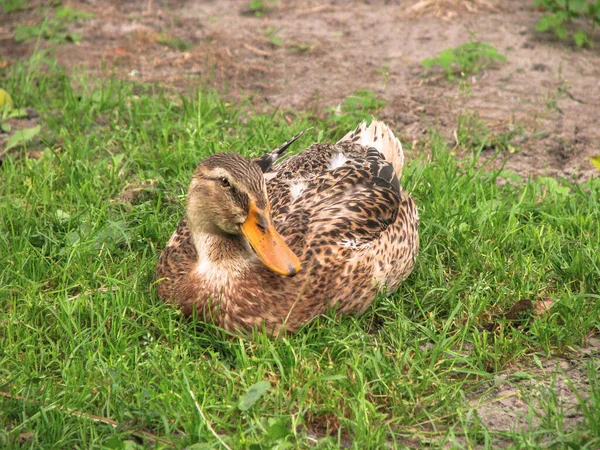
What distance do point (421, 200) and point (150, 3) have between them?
3.97m

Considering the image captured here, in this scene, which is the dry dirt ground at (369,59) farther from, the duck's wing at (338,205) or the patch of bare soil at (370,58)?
the duck's wing at (338,205)

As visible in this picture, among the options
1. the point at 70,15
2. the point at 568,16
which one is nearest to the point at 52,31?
the point at 70,15

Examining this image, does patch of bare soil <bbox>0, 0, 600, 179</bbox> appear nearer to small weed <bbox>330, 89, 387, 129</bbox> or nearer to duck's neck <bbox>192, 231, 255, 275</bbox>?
small weed <bbox>330, 89, 387, 129</bbox>

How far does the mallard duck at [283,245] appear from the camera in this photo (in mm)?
3975

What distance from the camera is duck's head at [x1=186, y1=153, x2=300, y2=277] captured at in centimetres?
392

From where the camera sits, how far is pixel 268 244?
3.96 m

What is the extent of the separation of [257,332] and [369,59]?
3.75m

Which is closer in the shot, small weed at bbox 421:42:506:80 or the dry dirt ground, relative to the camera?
the dry dirt ground

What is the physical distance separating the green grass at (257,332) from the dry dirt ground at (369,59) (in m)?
0.55

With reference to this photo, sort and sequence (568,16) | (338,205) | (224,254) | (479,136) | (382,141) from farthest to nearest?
(568,16)
(479,136)
(382,141)
(338,205)
(224,254)

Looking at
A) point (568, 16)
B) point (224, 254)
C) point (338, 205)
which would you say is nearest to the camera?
point (224, 254)

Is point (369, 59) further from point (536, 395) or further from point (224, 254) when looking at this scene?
point (536, 395)

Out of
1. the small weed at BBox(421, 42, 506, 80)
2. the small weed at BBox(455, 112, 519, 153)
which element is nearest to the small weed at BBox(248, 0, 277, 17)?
the small weed at BBox(421, 42, 506, 80)

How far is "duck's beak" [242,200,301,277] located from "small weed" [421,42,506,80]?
3230mm
